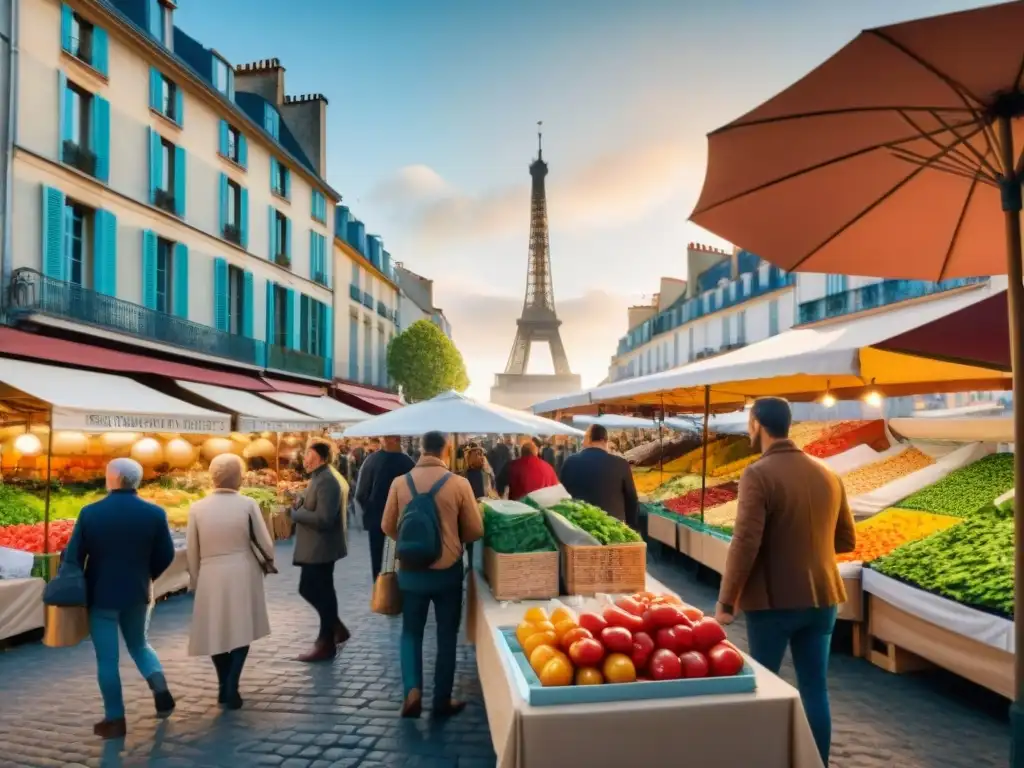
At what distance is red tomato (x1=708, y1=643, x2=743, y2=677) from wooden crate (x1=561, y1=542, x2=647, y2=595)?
146 centimetres

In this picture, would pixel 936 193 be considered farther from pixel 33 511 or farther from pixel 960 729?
pixel 33 511

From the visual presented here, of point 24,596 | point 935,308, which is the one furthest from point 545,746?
point 24,596

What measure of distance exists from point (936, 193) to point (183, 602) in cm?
810

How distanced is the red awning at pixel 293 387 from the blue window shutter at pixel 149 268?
4.36 m

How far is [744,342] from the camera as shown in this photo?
29609mm

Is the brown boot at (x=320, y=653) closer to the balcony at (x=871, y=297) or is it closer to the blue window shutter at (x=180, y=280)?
the blue window shutter at (x=180, y=280)

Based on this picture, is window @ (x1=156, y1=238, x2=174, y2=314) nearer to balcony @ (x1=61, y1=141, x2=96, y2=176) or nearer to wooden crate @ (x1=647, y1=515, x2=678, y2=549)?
balcony @ (x1=61, y1=141, x2=96, y2=176)

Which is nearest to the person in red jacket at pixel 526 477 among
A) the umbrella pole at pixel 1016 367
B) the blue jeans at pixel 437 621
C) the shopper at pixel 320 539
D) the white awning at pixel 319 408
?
the shopper at pixel 320 539

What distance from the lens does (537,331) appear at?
75062 mm

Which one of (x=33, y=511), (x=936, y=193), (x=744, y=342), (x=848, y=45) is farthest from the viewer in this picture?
(x=744, y=342)

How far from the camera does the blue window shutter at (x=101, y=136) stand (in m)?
13.9

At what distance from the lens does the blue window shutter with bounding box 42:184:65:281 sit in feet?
41.1

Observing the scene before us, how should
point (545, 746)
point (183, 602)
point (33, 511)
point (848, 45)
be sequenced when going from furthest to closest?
point (33, 511) → point (183, 602) → point (545, 746) → point (848, 45)

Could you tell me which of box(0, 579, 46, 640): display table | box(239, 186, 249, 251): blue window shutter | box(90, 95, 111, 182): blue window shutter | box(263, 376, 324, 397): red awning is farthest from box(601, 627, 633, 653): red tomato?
box(239, 186, 249, 251): blue window shutter
